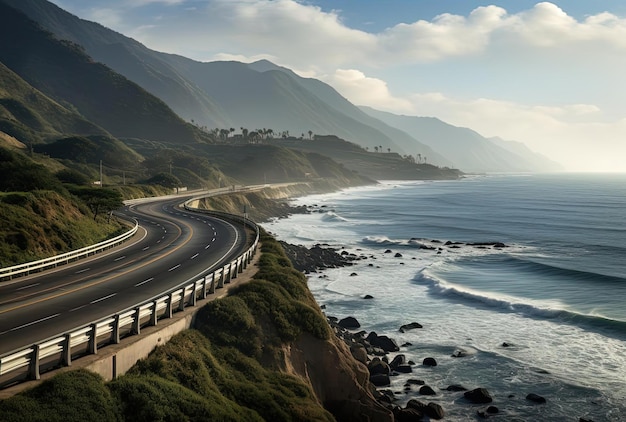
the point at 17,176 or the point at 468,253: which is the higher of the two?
the point at 17,176

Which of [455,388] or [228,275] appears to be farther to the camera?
[455,388]

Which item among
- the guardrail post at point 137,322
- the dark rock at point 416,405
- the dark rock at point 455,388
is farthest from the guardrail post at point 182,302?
the dark rock at point 455,388

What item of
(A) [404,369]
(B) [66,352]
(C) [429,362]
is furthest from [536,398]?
(B) [66,352]

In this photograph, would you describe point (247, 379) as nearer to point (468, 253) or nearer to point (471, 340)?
point (471, 340)

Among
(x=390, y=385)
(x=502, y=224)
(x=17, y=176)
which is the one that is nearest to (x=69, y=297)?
(x=390, y=385)

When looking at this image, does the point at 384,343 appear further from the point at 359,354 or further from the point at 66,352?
the point at 66,352
